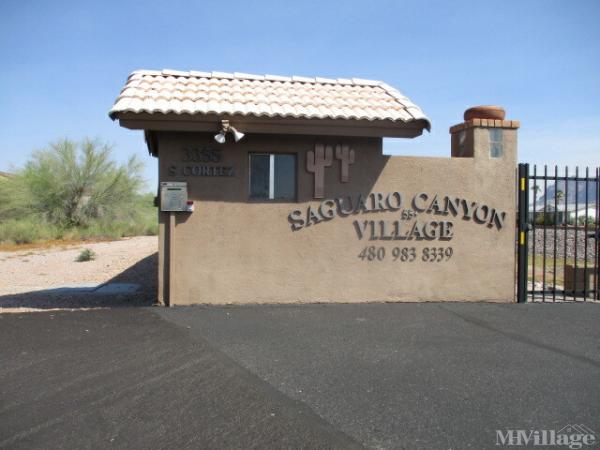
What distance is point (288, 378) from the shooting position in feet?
15.3

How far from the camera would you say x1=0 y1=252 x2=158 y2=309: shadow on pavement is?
8.40 m

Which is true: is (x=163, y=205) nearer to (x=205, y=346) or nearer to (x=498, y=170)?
(x=205, y=346)

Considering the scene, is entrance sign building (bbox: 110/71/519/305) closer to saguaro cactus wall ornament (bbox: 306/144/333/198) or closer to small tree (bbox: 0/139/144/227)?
saguaro cactus wall ornament (bbox: 306/144/333/198)

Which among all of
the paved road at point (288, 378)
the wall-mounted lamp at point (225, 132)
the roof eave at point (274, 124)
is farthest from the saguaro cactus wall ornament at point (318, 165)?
the paved road at point (288, 378)

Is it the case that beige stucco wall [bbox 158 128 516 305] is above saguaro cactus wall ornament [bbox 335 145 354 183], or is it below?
below

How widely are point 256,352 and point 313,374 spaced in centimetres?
92

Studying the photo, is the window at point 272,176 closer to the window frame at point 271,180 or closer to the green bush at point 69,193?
the window frame at point 271,180

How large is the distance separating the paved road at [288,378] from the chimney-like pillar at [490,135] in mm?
2831

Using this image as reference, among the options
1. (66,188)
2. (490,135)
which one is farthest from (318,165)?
(66,188)

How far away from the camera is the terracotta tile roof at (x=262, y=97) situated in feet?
24.3

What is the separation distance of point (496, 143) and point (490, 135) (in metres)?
Answer: 0.18

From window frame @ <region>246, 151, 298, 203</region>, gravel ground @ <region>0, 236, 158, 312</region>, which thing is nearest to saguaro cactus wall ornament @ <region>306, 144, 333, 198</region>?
window frame @ <region>246, 151, 298, 203</region>

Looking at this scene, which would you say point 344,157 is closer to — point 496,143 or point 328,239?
point 328,239

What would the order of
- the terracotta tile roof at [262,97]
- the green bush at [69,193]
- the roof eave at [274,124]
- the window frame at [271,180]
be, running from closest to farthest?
the roof eave at [274,124] < the terracotta tile roof at [262,97] < the window frame at [271,180] < the green bush at [69,193]
